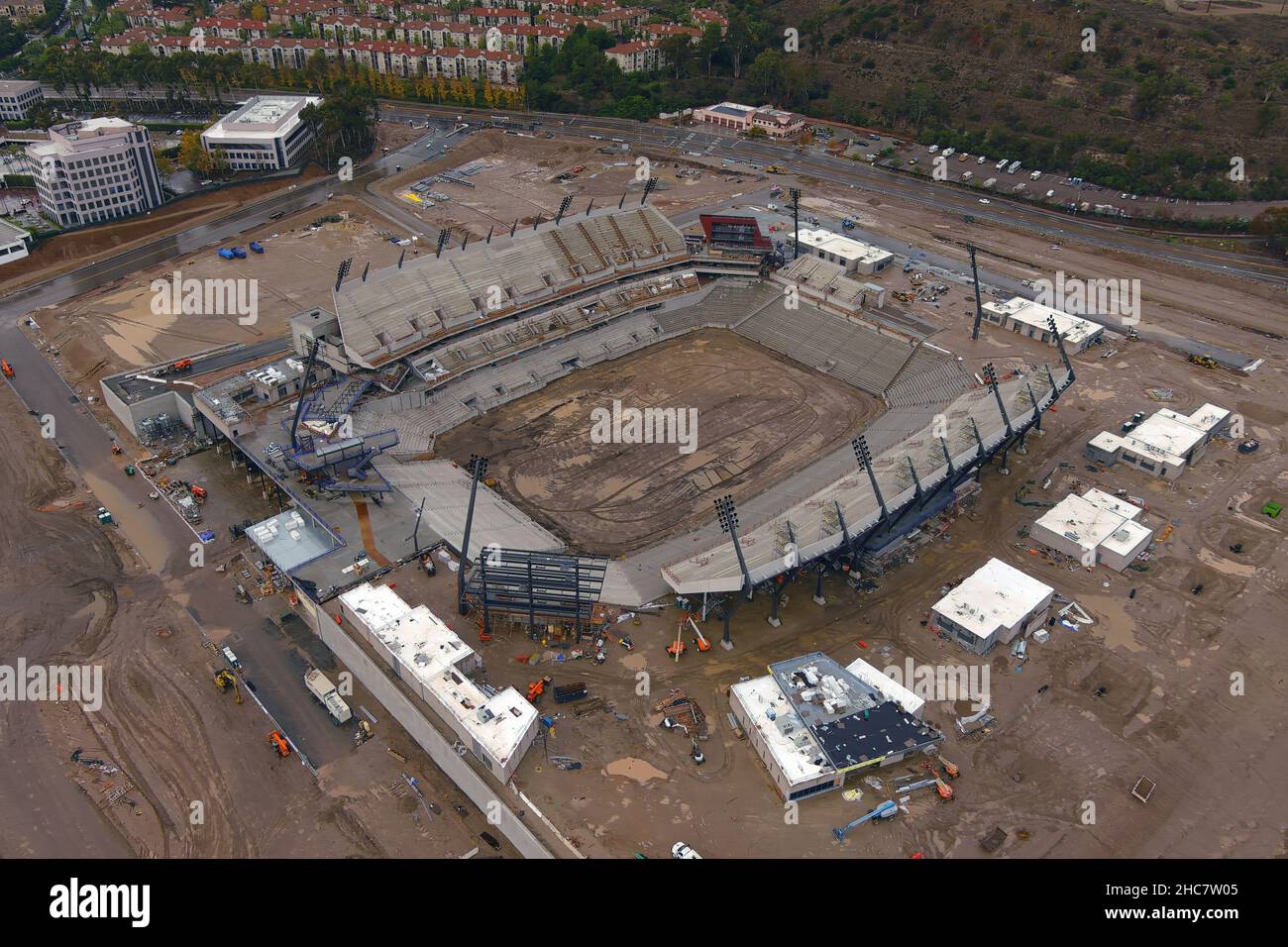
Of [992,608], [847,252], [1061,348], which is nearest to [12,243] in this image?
[847,252]

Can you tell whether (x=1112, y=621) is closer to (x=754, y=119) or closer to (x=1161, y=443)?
(x=1161, y=443)

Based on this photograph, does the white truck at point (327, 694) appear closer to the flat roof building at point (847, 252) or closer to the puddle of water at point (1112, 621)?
the puddle of water at point (1112, 621)

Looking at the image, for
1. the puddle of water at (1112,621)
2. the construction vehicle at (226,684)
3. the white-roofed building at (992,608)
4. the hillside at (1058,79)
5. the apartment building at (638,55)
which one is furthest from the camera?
the apartment building at (638,55)

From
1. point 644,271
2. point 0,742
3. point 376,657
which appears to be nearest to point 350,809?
point 376,657

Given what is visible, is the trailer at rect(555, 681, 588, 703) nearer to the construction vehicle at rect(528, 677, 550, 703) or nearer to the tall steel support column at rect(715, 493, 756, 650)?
the construction vehicle at rect(528, 677, 550, 703)

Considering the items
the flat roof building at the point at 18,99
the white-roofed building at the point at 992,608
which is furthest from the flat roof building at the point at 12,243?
the white-roofed building at the point at 992,608

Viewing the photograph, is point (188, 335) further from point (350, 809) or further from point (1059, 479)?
point (1059, 479)
